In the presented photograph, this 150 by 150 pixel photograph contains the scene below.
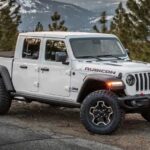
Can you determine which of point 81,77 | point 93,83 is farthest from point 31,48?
point 93,83

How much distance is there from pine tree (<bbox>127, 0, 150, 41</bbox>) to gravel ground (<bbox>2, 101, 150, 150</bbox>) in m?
31.7

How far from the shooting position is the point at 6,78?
12.0m

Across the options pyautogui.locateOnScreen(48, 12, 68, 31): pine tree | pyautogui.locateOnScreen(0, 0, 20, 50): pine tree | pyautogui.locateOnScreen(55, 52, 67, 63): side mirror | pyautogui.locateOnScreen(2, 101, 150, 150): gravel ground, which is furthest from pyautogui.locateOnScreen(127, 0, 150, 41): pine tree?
pyautogui.locateOnScreen(55, 52, 67, 63): side mirror

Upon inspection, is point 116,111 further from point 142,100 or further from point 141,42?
point 141,42

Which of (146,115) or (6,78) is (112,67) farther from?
(6,78)

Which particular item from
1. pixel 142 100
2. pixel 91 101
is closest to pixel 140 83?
pixel 142 100

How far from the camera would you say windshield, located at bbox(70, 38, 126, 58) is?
36.1 ft

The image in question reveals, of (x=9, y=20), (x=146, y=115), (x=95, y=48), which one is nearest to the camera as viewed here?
(x=95, y=48)

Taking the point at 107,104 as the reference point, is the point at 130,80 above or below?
above

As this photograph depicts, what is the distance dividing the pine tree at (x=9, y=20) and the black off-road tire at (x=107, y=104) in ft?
154

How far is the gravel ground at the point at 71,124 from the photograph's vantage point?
9398 millimetres

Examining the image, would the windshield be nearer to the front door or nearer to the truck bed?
the front door

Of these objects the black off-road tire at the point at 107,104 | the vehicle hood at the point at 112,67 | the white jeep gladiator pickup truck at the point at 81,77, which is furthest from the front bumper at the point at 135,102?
the vehicle hood at the point at 112,67

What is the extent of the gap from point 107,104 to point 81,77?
84cm
